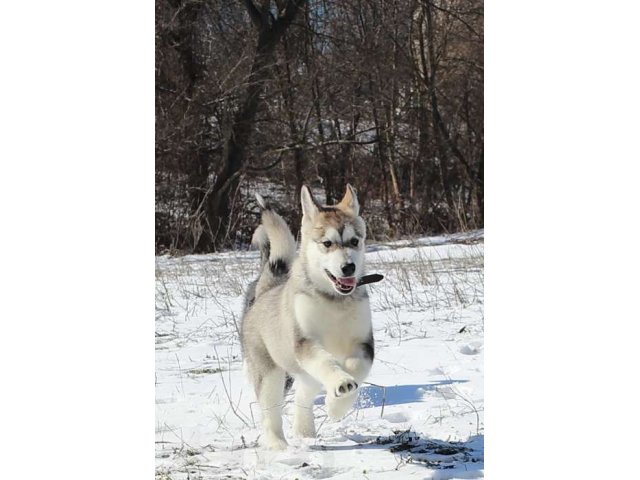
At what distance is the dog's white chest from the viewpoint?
4.00 meters

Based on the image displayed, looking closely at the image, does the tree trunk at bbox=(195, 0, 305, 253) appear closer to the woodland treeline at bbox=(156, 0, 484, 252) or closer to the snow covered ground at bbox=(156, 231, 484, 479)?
the woodland treeline at bbox=(156, 0, 484, 252)

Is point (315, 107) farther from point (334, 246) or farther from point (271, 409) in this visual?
point (271, 409)

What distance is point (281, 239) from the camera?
4316 millimetres

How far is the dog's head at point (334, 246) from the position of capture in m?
4.01

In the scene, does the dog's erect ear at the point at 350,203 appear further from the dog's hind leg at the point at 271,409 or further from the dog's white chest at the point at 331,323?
the dog's hind leg at the point at 271,409

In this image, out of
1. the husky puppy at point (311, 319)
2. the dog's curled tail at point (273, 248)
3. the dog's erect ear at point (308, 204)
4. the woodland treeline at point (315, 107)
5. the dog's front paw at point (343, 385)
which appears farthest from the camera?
the woodland treeline at point (315, 107)

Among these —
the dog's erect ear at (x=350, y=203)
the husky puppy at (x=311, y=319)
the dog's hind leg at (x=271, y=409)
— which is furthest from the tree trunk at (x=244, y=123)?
the dog's hind leg at (x=271, y=409)

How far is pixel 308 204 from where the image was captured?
4.24 meters

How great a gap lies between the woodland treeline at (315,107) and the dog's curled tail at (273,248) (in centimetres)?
24

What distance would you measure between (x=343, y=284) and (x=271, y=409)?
0.66 meters

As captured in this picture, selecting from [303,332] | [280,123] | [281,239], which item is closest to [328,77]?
[280,123]

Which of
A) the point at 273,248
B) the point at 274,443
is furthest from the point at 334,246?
the point at 274,443
